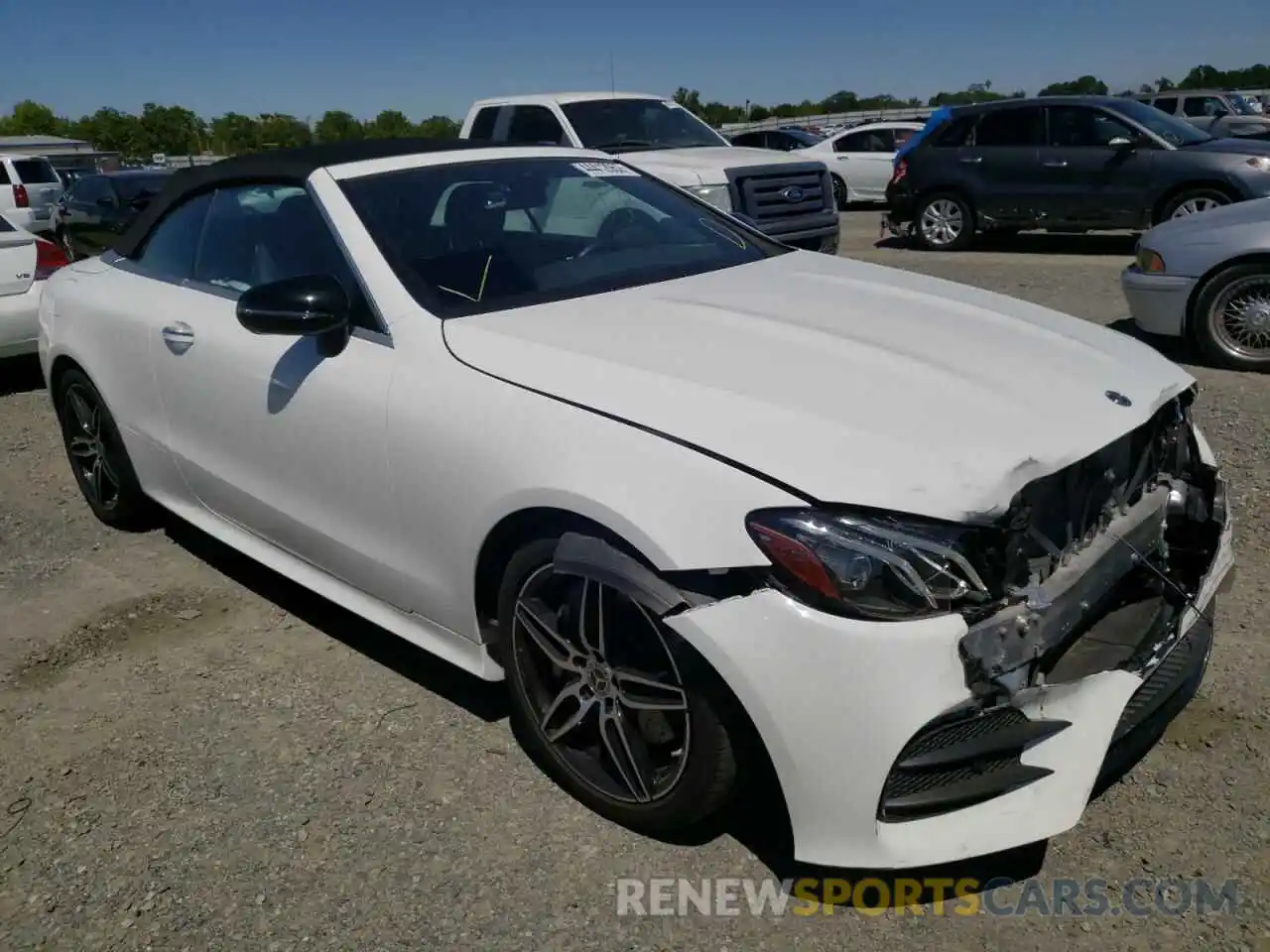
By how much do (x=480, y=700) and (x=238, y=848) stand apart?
2.80ft

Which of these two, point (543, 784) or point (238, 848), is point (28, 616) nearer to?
point (238, 848)

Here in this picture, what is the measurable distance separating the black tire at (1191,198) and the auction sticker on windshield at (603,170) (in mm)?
9101

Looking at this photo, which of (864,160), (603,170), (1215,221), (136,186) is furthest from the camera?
(864,160)

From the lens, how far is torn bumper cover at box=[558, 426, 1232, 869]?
2109mm

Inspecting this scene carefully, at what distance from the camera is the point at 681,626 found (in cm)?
227

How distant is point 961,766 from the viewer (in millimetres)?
2215

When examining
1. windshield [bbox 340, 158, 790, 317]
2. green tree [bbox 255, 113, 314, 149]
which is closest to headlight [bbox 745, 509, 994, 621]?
windshield [bbox 340, 158, 790, 317]

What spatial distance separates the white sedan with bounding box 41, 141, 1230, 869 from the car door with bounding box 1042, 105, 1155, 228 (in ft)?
30.2

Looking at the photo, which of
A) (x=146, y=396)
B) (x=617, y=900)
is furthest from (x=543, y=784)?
(x=146, y=396)

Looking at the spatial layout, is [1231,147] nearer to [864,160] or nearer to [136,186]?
[864,160]

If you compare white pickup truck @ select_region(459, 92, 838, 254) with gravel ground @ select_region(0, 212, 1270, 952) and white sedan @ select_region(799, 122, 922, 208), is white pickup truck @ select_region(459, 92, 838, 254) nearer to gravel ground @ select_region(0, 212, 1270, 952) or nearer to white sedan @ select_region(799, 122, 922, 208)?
gravel ground @ select_region(0, 212, 1270, 952)

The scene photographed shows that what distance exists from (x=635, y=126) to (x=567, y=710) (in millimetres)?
8909

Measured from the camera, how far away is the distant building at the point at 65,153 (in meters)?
23.1

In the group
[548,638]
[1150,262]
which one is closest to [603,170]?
[548,638]
